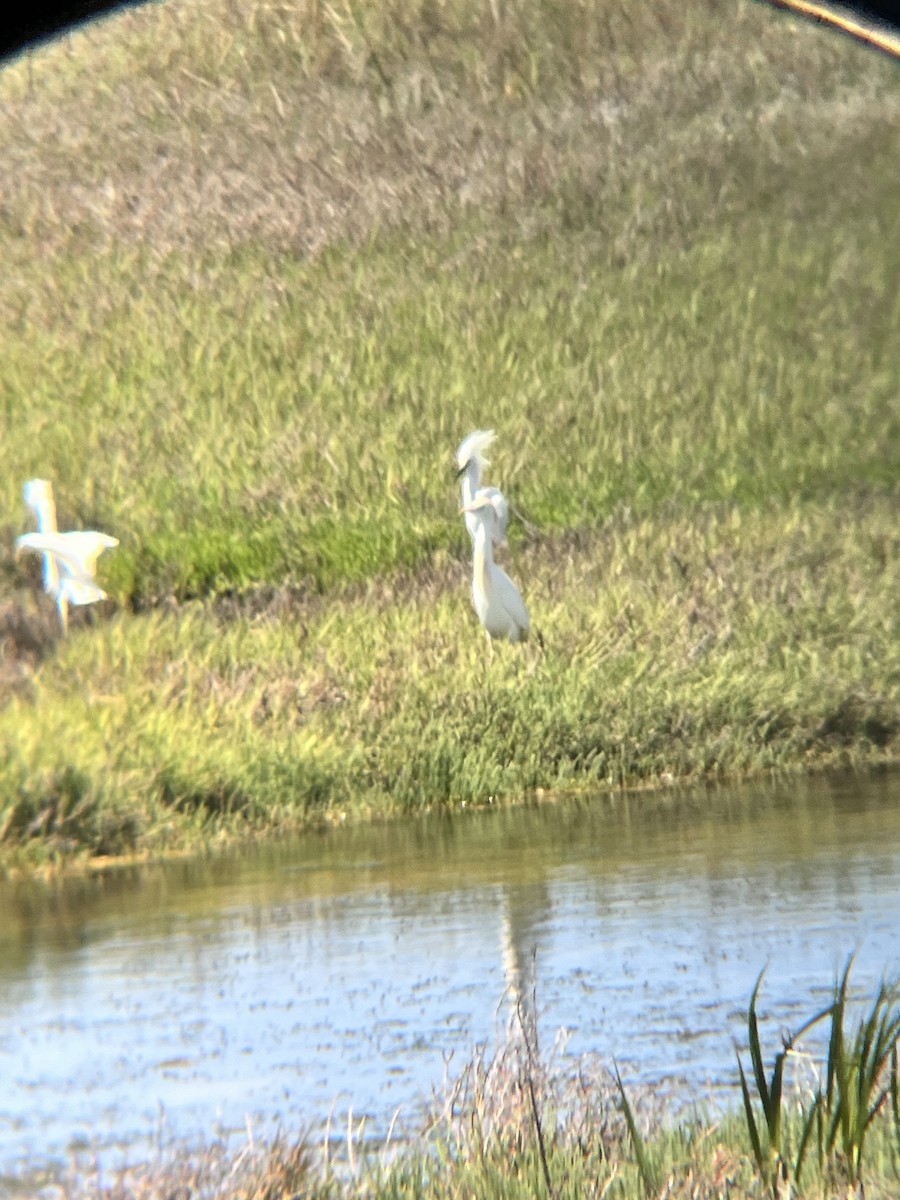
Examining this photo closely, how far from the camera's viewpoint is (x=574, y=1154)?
15.4 feet

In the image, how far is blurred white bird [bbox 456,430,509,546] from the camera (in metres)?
16.3

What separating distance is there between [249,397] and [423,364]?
1714 mm

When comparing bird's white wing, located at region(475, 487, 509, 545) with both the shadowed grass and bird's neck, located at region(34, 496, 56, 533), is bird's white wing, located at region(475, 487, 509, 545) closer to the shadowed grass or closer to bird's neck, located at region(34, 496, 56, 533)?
the shadowed grass

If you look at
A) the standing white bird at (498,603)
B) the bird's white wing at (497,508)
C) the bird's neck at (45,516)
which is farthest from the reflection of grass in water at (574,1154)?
the bird's neck at (45,516)

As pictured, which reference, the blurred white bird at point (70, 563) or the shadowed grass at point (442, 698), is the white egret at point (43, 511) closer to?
the blurred white bird at point (70, 563)

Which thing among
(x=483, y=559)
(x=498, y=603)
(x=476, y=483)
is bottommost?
(x=498, y=603)

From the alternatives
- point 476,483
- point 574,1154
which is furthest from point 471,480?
point 574,1154

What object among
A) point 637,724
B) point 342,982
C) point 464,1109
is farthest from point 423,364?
point 464,1109

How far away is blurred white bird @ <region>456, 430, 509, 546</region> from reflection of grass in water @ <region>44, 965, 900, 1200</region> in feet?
36.5

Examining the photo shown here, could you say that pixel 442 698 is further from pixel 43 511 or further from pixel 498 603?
pixel 43 511

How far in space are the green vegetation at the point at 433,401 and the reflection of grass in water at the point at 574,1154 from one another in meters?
6.58

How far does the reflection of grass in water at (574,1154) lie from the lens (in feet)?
14.4

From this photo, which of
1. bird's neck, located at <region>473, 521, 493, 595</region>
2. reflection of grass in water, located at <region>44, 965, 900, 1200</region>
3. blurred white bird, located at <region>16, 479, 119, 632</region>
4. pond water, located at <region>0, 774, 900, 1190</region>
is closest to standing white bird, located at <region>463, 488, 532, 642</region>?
bird's neck, located at <region>473, 521, 493, 595</region>

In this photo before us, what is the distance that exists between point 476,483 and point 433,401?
4.51 metres
